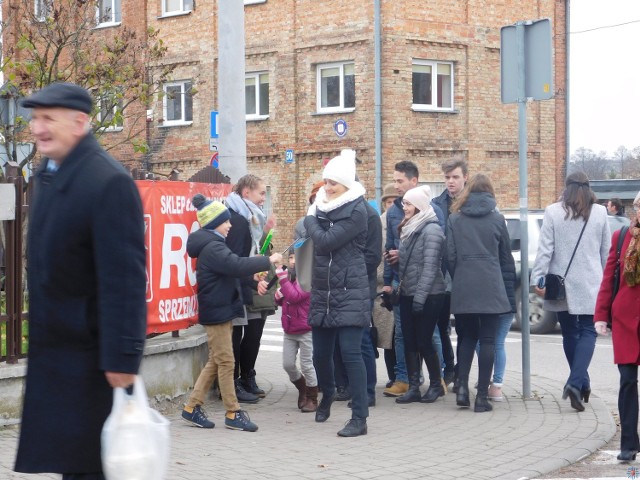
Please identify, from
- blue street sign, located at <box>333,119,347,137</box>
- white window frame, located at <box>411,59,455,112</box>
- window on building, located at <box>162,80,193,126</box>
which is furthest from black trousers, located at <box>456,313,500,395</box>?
window on building, located at <box>162,80,193,126</box>

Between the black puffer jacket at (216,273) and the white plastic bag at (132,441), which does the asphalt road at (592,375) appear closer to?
the black puffer jacket at (216,273)

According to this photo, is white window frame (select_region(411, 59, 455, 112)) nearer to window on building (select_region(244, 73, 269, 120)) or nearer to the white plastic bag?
window on building (select_region(244, 73, 269, 120))

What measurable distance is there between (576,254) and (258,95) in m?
20.9

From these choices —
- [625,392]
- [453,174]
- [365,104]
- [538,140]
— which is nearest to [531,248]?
[453,174]

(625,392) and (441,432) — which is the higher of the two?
(625,392)

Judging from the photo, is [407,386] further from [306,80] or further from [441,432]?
[306,80]

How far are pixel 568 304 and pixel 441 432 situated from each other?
168cm

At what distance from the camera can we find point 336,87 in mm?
27875

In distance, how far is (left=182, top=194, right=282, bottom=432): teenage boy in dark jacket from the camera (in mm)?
7883

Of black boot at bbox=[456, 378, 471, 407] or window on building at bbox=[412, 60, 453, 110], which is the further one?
window on building at bbox=[412, 60, 453, 110]

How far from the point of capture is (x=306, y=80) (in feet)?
92.1

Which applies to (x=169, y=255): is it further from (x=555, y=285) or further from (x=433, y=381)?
(x=555, y=285)

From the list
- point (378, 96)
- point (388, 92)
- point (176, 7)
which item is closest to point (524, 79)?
point (378, 96)

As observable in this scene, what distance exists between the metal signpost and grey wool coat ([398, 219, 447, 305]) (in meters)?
0.97
